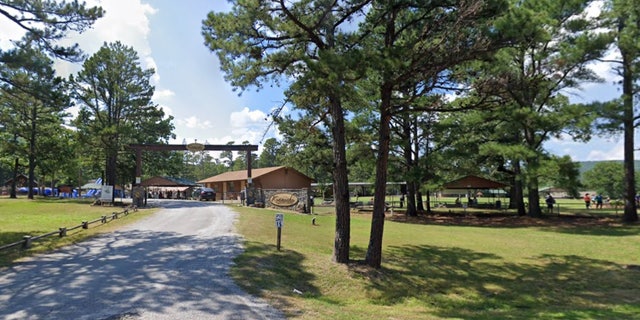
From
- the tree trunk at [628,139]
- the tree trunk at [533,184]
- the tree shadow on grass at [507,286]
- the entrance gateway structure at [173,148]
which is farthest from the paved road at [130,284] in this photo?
the tree trunk at [628,139]

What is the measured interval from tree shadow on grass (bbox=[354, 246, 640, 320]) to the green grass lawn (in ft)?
0.07

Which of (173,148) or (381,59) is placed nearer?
(381,59)

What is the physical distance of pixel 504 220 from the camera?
24094 millimetres

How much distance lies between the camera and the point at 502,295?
9039 millimetres

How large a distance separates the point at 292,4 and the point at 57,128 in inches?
1180

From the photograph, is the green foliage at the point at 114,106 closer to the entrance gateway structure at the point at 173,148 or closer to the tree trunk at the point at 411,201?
the entrance gateway structure at the point at 173,148

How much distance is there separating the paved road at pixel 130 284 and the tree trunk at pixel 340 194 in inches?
104

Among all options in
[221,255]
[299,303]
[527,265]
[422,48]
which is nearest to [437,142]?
[527,265]

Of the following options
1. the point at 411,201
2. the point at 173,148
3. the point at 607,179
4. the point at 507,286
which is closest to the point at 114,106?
the point at 173,148

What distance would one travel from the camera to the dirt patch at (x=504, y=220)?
21.1 metres

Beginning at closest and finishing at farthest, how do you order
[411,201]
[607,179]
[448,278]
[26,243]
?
1. [26,243]
2. [448,278]
3. [411,201]
4. [607,179]

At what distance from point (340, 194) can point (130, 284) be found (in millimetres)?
5262

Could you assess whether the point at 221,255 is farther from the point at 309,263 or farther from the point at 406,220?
the point at 406,220

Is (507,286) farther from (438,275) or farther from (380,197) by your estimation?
(380,197)
